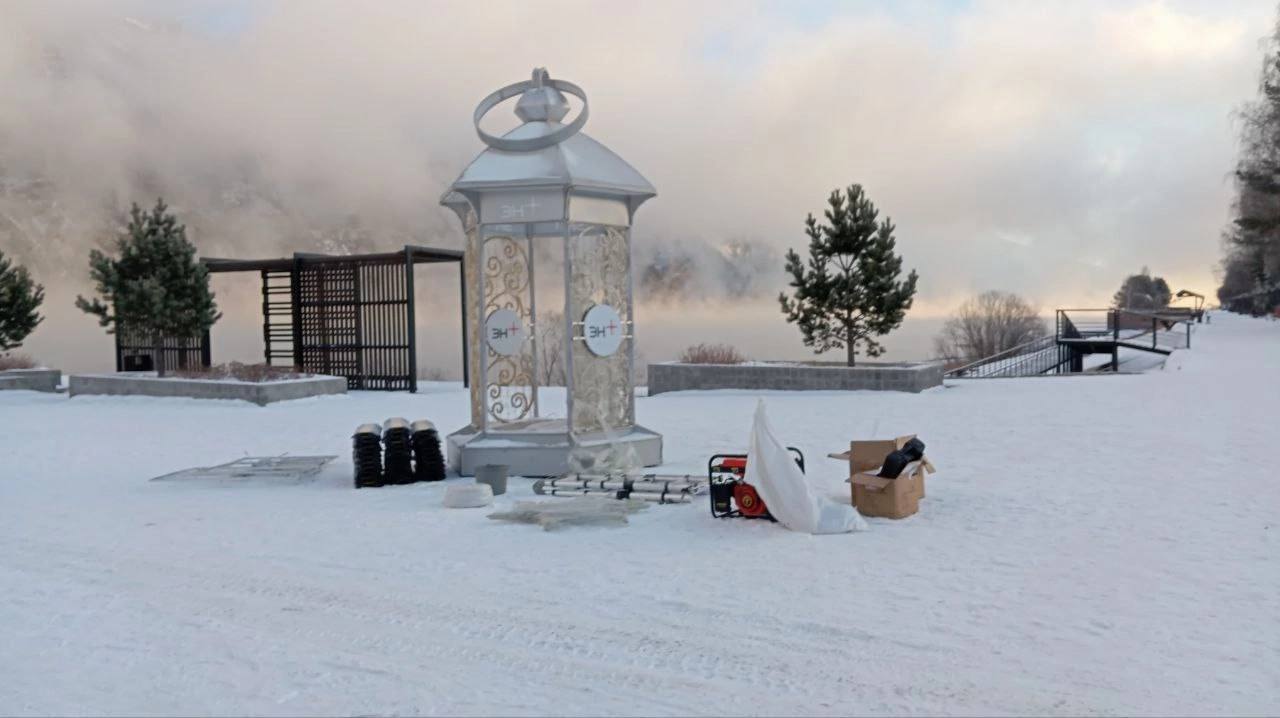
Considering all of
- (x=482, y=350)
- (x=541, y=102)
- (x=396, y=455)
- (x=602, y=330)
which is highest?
(x=541, y=102)

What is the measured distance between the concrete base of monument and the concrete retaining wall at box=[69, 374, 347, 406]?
10244 millimetres

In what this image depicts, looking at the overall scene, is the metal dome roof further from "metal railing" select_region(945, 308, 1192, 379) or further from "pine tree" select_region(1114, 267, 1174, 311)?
"pine tree" select_region(1114, 267, 1174, 311)

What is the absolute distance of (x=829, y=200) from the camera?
22750 mm

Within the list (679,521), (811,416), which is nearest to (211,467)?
(679,521)

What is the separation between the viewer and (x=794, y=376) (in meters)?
20.7

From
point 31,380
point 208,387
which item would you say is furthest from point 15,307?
point 208,387

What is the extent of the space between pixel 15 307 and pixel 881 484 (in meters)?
26.6

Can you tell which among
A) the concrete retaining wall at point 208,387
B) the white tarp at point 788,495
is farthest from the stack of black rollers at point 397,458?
the concrete retaining wall at point 208,387

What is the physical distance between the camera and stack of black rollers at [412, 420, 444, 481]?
36.0 ft

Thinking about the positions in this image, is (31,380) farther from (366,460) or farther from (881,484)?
(881,484)

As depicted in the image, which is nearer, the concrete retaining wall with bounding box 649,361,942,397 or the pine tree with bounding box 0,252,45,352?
the concrete retaining wall with bounding box 649,361,942,397

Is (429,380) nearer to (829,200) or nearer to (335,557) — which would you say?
(829,200)

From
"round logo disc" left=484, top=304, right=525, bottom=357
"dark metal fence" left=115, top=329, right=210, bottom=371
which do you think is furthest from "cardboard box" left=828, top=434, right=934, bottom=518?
"dark metal fence" left=115, top=329, right=210, bottom=371

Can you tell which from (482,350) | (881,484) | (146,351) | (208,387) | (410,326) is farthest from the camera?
(146,351)
